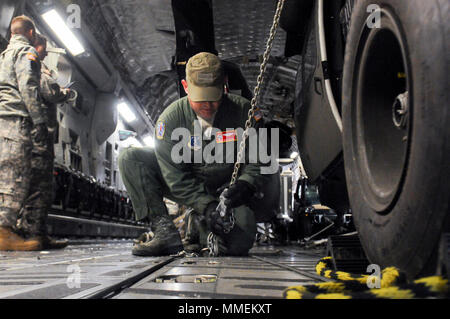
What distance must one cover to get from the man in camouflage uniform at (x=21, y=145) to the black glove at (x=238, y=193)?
2026 millimetres

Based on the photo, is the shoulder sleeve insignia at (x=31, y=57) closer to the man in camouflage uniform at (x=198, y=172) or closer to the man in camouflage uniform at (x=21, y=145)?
the man in camouflage uniform at (x=21, y=145)

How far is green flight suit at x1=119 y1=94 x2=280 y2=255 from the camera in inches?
101

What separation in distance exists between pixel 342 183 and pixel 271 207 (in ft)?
3.94

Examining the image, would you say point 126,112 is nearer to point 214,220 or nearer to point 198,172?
point 198,172

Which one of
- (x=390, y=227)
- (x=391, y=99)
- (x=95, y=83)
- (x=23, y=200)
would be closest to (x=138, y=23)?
(x=23, y=200)

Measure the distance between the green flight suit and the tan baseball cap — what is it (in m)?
0.21

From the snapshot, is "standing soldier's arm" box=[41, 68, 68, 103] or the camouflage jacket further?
"standing soldier's arm" box=[41, 68, 68, 103]

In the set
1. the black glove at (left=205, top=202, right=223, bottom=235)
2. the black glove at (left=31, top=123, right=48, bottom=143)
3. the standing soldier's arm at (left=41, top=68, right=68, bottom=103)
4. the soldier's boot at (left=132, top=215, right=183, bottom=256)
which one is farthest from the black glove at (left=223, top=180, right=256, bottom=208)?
the standing soldier's arm at (left=41, top=68, right=68, bottom=103)

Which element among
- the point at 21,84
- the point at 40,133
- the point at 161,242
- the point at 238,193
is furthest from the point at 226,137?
the point at 21,84

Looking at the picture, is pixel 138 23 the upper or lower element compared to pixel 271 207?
upper

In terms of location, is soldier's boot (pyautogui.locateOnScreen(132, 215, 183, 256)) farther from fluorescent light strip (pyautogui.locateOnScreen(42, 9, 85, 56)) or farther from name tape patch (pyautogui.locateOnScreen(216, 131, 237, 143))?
fluorescent light strip (pyautogui.locateOnScreen(42, 9, 85, 56))

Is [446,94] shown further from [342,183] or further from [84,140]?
[84,140]
